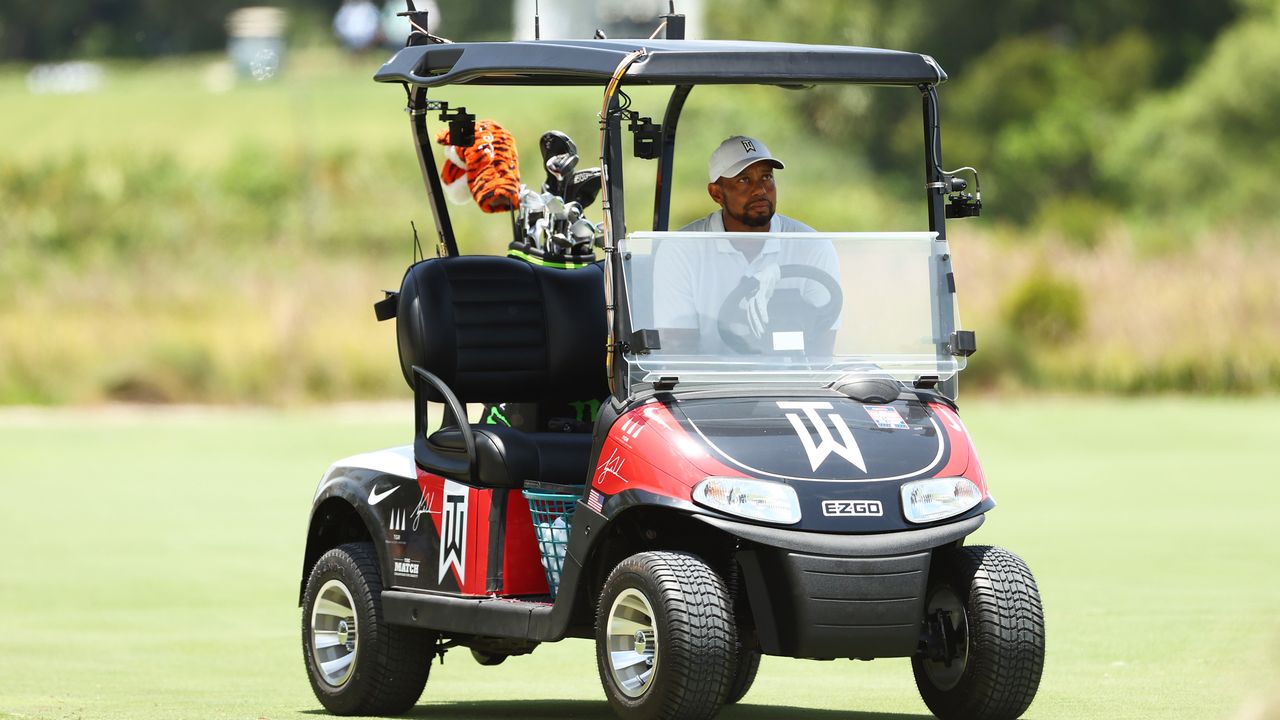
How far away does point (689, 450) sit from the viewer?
6.58 meters

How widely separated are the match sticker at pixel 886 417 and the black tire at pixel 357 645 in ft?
6.30

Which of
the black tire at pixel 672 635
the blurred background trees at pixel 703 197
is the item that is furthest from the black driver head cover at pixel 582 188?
the blurred background trees at pixel 703 197

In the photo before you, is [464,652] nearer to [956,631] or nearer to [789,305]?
[789,305]

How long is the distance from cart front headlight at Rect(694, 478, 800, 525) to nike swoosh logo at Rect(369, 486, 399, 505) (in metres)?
1.72

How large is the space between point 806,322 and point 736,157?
2.06 feet

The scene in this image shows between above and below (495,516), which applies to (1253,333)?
below

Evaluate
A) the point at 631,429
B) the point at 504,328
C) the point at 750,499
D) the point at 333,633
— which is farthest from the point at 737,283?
the point at 333,633

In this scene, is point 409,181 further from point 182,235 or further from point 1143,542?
point 1143,542

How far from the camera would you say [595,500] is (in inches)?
270

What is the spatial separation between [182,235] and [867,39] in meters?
20.7

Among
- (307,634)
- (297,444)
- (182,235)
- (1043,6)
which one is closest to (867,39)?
(1043,6)

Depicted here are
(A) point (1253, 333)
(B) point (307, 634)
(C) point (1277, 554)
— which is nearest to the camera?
(B) point (307, 634)

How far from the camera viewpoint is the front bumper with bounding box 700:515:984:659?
641cm

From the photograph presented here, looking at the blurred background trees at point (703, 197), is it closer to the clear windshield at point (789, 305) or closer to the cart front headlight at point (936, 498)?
the clear windshield at point (789, 305)
